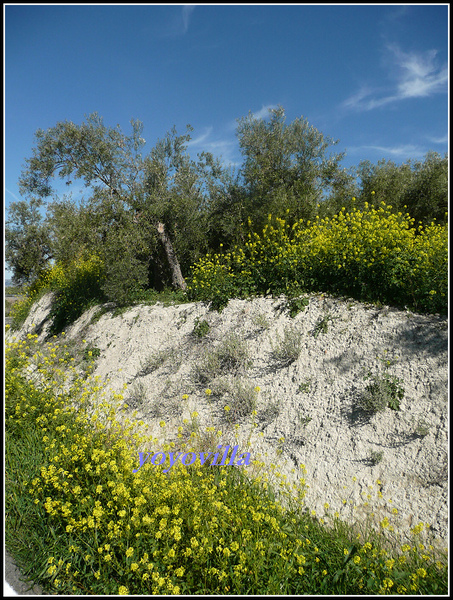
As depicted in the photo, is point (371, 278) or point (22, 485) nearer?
point (22, 485)

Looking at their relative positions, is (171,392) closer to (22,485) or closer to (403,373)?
(22,485)

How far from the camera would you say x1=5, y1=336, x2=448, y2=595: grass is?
8.79 feet

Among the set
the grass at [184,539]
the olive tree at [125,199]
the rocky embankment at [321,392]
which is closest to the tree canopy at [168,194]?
the olive tree at [125,199]

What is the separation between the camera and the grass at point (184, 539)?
2680 mm

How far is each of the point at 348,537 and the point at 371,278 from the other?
457cm

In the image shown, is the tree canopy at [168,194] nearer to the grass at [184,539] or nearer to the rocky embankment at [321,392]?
the rocky embankment at [321,392]

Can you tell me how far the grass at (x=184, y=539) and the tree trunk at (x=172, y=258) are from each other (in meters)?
8.08

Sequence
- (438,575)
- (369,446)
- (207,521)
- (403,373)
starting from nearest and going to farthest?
(438,575), (207,521), (369,446), (403,373)

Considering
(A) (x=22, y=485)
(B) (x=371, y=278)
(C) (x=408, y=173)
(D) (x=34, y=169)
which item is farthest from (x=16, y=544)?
(C) (x=408, y=173)

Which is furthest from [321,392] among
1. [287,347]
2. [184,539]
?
[184,539]

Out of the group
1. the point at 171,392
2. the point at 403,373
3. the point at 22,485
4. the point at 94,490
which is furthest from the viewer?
the point at 171,392

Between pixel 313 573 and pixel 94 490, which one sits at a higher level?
pixel 94 490

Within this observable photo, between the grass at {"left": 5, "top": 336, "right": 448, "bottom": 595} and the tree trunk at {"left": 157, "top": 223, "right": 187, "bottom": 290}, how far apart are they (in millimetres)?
8085

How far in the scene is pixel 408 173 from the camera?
53.4 feet
